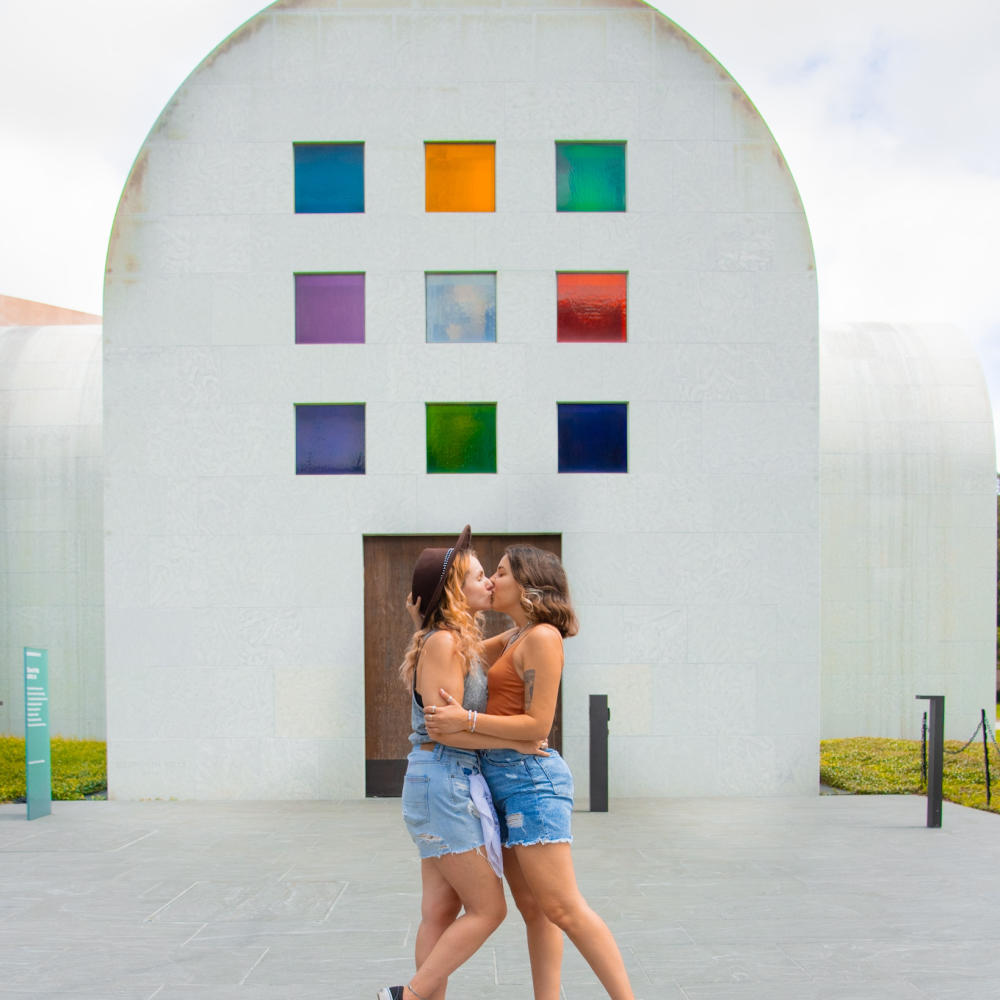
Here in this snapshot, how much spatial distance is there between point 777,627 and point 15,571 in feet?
44.3

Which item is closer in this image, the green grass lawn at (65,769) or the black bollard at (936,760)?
the black bollard at (936,760)

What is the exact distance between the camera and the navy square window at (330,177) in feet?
39.1

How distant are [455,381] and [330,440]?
147cm

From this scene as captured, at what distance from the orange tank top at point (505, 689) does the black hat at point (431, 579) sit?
0.34m

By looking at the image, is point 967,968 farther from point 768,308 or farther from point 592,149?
point 592,149

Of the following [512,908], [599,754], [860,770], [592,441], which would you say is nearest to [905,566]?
[860,770]

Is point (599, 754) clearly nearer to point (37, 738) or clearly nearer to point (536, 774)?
point (37, 738)

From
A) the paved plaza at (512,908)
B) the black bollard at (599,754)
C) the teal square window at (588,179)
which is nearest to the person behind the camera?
the paved plaza at (512,908)

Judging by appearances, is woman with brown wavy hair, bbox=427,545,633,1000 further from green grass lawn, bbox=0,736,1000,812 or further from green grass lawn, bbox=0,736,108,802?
green grass lawn, bbox=0,736,108,802

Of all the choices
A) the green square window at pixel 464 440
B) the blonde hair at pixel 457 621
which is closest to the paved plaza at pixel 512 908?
the blonde hair at pixel 457 621

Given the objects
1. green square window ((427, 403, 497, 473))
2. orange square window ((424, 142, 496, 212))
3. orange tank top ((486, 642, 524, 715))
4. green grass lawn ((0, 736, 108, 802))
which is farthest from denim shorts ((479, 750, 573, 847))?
green grass lawn ((0, 736, 108, 802))

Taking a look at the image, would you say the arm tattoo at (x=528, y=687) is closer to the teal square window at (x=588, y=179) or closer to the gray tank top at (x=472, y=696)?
the gray tank top at (x=472, y=696)

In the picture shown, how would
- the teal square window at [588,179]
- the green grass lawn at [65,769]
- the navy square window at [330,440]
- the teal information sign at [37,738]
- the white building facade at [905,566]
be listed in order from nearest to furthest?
the teal information sign at [37,738], the navy square window at [330,440], the teal square window at [588,179], the green grass lawn at [65,769], the white building facade at [905,566]

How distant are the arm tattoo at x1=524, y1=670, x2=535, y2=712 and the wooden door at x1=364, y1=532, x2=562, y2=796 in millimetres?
7315
